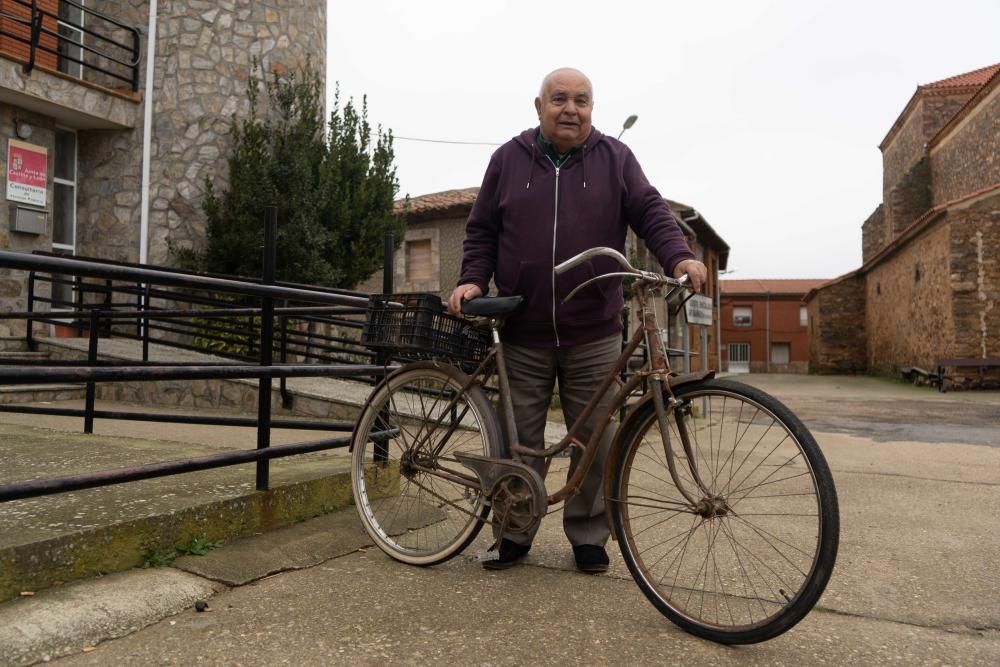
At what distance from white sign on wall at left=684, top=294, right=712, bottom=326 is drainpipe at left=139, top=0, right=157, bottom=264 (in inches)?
296

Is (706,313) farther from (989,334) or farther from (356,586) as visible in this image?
(989,334)

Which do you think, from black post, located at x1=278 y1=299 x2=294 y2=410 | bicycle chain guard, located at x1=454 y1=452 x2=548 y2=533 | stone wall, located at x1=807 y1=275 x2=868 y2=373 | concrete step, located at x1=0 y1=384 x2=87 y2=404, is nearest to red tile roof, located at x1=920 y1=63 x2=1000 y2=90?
stone wall, located at x1=807 y1=275 x2=868 y2=373

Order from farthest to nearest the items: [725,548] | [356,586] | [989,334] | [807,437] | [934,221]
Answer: [934,221]
[989,334]
[725,548]
[356,586]
[807,437]

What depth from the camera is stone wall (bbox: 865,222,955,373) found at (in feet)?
57.5

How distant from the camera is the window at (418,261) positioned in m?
17.2

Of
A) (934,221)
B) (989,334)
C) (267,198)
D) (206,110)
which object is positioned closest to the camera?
(267,198)

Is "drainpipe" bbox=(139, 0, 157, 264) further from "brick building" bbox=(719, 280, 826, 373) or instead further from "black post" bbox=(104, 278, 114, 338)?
"brick building" bbox=(719, 280, 826, 373)

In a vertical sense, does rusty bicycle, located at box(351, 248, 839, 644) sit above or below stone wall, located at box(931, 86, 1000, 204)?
below

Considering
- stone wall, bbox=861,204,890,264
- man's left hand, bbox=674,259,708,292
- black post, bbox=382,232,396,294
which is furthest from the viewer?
stone wall, bbox=861,204,890,264

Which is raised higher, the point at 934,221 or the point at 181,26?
the point at 181,26

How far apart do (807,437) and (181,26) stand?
11235 millimetres

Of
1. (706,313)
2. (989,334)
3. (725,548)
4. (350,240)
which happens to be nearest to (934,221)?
(989,334)

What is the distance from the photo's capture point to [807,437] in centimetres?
186

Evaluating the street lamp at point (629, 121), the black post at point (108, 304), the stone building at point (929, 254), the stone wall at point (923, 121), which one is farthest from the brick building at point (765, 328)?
the black post at point (108, 304)
